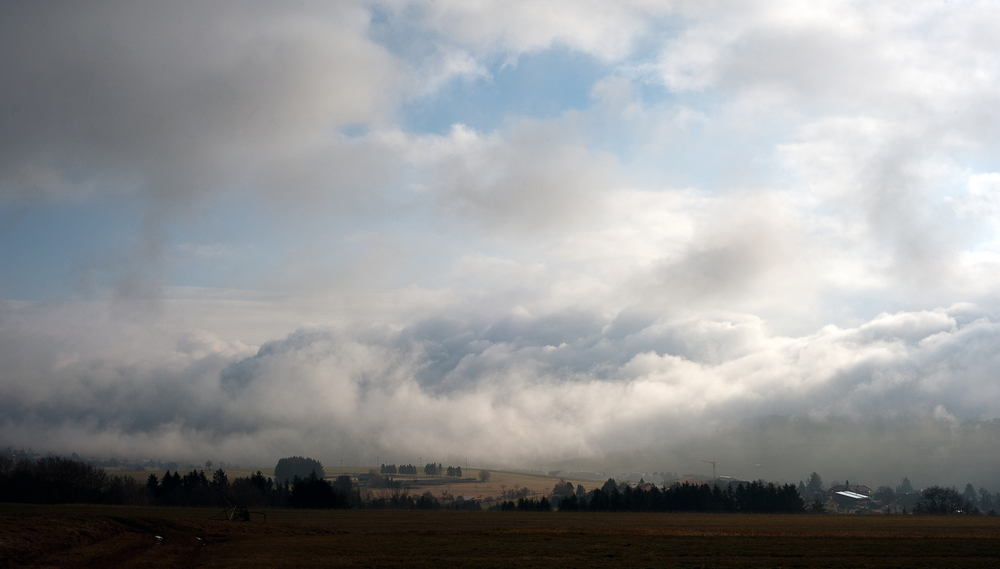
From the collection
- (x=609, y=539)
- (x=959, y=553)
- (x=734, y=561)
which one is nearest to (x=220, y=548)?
(x=609, y=539)

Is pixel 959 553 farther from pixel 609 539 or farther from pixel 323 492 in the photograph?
pixel 323 492

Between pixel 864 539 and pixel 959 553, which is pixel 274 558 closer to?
pixel 959 553

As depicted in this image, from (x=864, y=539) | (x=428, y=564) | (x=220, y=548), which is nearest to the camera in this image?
(x=428, y=564)

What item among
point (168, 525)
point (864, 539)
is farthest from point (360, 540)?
point (864, 539)

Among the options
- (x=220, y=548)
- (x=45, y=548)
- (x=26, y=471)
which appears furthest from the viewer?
(x=26, y=471)

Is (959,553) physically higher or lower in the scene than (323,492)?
higher

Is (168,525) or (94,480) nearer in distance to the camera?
(168,525)

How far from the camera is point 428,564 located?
4512cm

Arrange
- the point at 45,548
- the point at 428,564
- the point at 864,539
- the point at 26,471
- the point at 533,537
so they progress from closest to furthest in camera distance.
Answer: the point at 428,564
the point at 45,548
the point at 864,539
the point at 533,537
the point at 26,471

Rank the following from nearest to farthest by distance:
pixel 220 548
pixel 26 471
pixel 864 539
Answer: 1. pixel 220 548
2. pixel 864 539
3. pixel 26 471

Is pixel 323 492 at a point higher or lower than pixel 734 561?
lower

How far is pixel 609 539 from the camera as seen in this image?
69.1 m

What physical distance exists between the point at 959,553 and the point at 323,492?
15720 centimetres

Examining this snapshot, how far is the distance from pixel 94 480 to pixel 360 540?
463 ft
